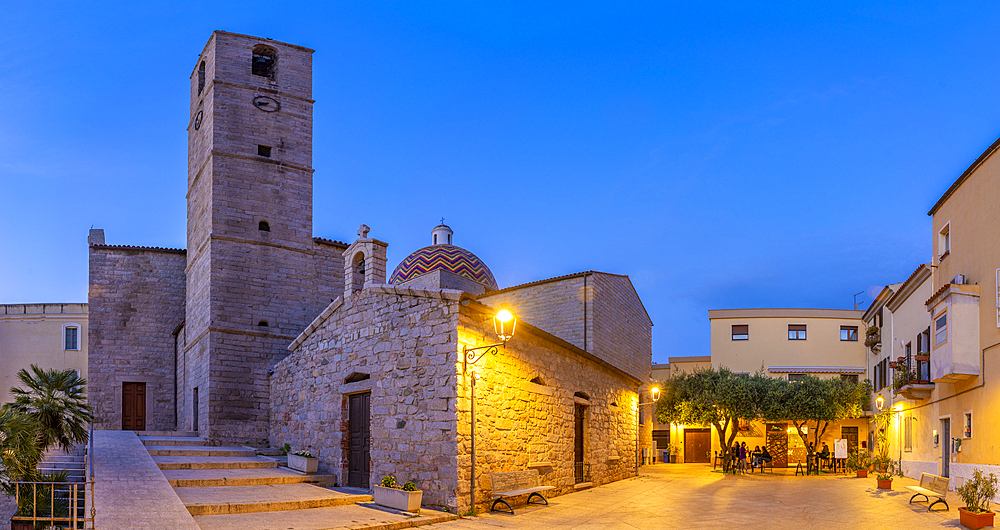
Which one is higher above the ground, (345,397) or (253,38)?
(253,38)

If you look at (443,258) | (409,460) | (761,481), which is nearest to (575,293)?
(761,481)

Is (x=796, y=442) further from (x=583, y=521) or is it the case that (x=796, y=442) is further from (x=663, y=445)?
(x=583, y=521)

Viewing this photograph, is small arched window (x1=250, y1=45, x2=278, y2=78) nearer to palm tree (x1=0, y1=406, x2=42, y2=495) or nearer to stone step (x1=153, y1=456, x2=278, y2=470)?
stone step (x1=153, y1=456, x2=278, y2=470)

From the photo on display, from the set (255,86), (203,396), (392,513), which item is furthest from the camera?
(255,86)

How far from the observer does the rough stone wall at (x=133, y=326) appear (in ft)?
77.5

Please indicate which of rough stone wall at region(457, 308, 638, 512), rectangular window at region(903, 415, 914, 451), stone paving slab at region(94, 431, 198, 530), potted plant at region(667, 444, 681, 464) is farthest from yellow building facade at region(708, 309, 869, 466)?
stone paving slab at region(94, 431, 198, 530)

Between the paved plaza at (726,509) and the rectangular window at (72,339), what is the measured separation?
86.0ft

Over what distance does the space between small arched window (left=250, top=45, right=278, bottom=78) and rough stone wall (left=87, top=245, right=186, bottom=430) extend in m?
7.35

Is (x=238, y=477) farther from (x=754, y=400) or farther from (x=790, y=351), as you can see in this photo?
(x=790, y=351)

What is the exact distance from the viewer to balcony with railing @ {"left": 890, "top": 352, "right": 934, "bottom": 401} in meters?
18.8

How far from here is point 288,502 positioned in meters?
11.0

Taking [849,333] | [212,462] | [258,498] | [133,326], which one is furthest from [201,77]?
[849,333]

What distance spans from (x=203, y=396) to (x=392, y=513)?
10846mm

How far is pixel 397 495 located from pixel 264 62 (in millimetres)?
15942
